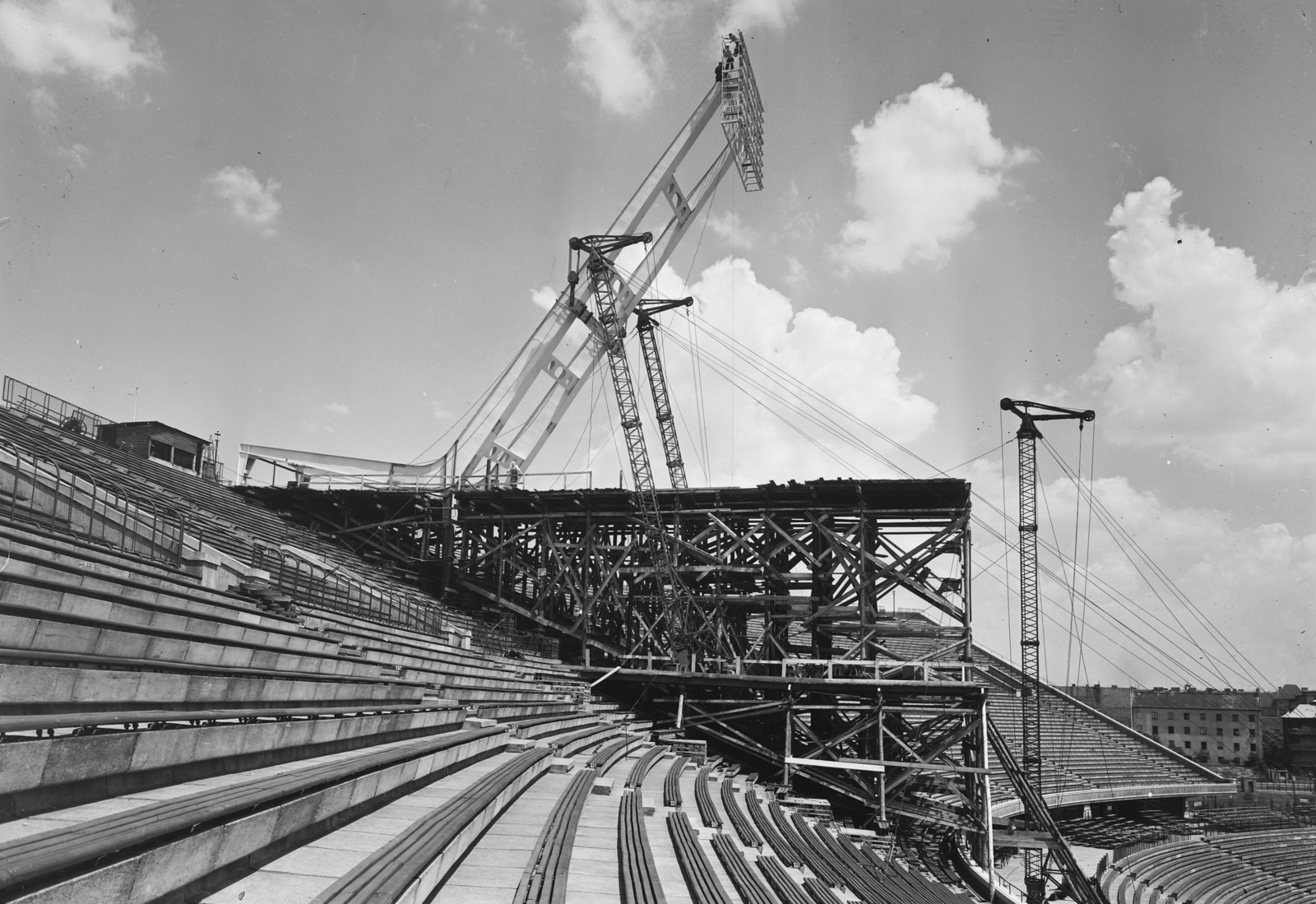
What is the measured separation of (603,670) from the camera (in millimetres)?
31219

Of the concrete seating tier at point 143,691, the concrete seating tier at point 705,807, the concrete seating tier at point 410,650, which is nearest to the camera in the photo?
the concrete seating tier at point 143,691

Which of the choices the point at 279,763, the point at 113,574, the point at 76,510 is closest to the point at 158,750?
the point at 279,763

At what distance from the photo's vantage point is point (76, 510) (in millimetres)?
13234

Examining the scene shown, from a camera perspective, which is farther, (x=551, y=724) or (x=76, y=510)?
(x=551, y=724)

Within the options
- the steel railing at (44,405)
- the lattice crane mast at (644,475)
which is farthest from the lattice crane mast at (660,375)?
the steel railing at (44,405)

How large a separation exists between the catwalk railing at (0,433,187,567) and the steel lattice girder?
769 inches

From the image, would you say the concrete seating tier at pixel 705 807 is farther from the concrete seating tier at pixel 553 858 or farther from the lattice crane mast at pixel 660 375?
the lattice crane mast at pixel 660 375

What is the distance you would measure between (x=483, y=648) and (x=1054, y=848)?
17.4 m

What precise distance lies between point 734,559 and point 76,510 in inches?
919

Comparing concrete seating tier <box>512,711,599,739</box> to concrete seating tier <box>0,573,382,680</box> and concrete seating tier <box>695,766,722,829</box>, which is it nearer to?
concrete seating tier <box>695,766,722,829</box>

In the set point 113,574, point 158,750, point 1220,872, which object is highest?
point 113,574

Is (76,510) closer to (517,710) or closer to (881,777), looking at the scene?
(517,710)

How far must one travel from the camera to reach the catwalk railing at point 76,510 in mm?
11648

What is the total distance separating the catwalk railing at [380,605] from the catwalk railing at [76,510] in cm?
334
